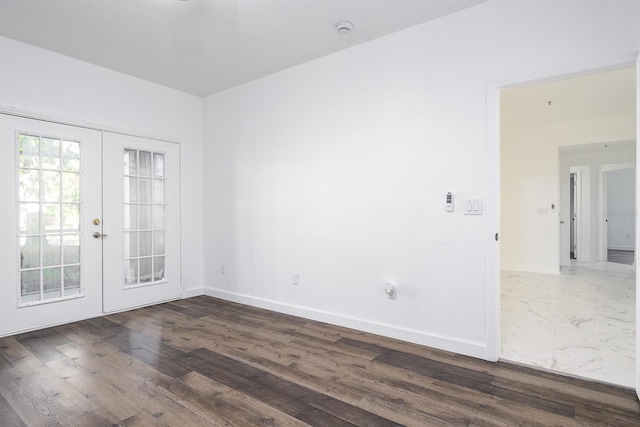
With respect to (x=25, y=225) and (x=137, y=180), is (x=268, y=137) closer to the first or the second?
(x=137, y=180)

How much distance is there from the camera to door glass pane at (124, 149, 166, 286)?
13.6 ft

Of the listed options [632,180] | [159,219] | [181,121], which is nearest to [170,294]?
[159,219]

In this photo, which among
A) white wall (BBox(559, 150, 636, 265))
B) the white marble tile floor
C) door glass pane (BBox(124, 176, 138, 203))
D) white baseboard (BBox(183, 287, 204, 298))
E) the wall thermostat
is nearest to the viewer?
the white marble tile floor

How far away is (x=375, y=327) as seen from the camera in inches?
128

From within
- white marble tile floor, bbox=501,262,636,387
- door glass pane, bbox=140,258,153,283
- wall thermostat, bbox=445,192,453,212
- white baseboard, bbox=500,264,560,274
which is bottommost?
white marble tile floor, bbox=501,262,636,387

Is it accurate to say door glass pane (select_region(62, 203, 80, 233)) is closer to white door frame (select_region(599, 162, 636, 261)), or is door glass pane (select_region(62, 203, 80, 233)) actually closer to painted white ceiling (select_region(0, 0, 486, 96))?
painted white ceiling (select_region(0, 0, 486, 96))

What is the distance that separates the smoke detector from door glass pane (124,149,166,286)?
2.85 m

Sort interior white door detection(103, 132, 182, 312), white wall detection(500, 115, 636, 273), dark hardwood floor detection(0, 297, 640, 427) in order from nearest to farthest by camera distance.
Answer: dark hardwood floor detection(0, 297, 640, 427) → interior white door detection(103, 132, 182, 312) → white wall detection(500, 115, 636, 273)

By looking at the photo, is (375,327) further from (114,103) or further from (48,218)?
(114,103)

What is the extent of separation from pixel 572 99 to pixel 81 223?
6.69 metres

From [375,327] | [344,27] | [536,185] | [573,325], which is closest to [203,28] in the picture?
[344,27]

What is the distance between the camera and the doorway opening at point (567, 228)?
291 centimetres

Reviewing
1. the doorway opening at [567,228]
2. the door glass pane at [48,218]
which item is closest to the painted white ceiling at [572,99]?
the doorway opening at [567,228]

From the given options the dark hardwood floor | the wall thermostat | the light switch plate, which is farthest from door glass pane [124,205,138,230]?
the light switch plate
